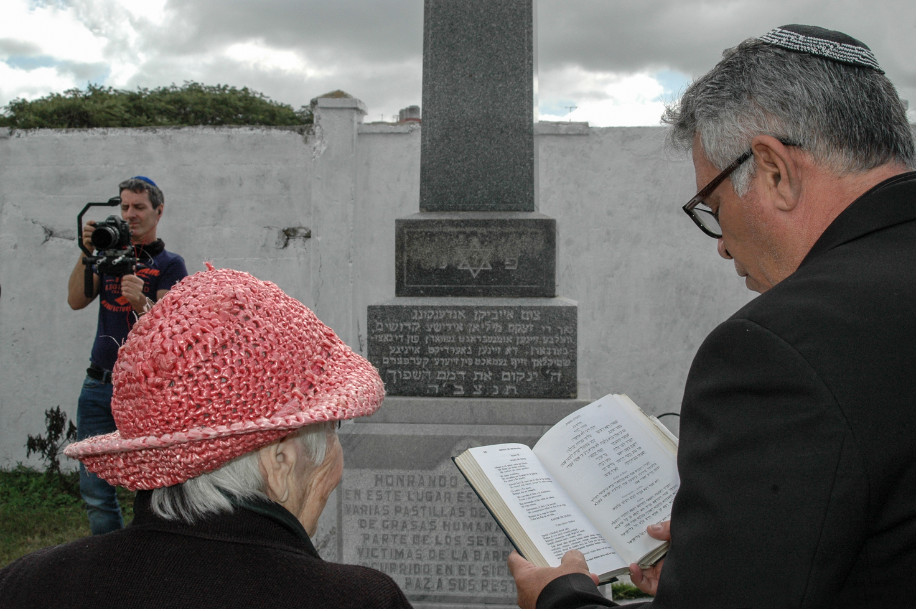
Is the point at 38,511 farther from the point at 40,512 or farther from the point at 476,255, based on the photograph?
the point at 476,255

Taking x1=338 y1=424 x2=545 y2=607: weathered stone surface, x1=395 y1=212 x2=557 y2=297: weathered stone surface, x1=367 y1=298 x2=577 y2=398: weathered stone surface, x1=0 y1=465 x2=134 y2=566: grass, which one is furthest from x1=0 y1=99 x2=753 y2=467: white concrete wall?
x1=338 y1=424 x2=545 y2=607: weathered stone surface

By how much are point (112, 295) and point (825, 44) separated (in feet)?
11.4

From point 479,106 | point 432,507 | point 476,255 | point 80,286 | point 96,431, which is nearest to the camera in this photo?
point 432,507

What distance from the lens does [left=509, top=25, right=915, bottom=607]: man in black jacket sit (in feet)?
2.98

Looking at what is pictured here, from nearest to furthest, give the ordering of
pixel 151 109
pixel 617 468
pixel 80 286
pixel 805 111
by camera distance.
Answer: pixel 805 111, pixel 617 468, pixel 80 286, pixel 151 109

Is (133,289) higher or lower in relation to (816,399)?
higher

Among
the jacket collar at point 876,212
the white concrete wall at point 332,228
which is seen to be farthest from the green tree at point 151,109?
the jacket collar at point 876,212

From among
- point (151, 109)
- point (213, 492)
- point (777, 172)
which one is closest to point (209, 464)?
point (213, 492)

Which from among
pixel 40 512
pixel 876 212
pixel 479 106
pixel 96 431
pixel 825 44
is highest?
pixel 479 106

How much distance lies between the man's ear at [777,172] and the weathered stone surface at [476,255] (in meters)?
1.95

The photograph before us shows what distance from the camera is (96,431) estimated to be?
363cm

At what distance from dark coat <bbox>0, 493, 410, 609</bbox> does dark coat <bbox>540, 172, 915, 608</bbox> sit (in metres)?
0.47

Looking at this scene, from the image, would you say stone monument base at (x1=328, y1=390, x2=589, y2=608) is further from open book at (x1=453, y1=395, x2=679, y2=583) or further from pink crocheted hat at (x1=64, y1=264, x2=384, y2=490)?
pink crocheted hat at (x1=64, y1=264, x2=384, y2=490)

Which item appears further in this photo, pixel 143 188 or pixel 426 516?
pixel 143 188
